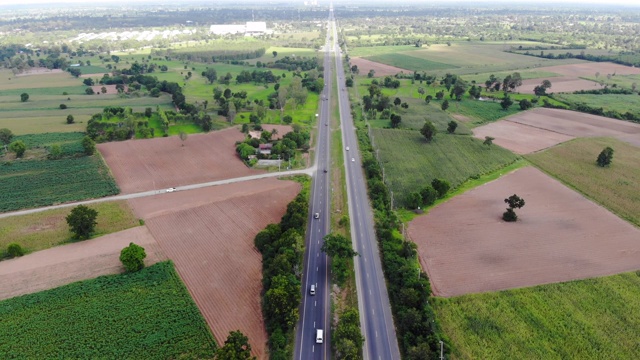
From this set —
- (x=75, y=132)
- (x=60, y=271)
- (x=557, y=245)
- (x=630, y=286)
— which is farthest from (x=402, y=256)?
(x=75, y=132)

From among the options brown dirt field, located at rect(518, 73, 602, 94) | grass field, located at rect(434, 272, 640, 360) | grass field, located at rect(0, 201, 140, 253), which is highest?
brown dirt field, located at rect(518, 73, 602, 94)

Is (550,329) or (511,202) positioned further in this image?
(511,202)

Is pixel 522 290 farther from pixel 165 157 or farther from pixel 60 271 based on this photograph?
pixel 165 157

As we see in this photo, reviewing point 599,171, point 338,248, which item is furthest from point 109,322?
point 599,171

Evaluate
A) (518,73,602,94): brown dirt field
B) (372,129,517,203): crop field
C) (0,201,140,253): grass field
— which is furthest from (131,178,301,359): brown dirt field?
(518,73,602,94): brown dirt field

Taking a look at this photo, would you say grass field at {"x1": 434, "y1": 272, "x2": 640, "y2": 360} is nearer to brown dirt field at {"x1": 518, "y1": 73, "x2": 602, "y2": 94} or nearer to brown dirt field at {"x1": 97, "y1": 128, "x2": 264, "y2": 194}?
brown dirt field at {"x1": 97, "y1": 128, "x2": 264, "y2": 194}

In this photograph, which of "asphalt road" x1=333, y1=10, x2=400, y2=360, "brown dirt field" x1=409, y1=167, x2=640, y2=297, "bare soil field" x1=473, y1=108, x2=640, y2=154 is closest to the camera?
"asphalt road" x1=333, y1=10, x2=400, y2=360
